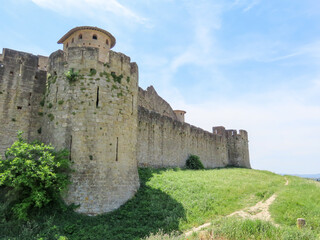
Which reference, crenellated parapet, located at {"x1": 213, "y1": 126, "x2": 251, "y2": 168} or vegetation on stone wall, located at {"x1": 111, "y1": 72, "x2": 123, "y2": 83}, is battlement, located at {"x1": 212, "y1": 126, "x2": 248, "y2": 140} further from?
vegetation on stone wall, located at {"x1": 111, "y1": 72, "x2": 123, "y2": 83}

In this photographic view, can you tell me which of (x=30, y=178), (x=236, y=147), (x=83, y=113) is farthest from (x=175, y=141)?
(x=30, y=178)

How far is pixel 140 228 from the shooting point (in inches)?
457

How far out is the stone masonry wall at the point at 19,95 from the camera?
15.0 m

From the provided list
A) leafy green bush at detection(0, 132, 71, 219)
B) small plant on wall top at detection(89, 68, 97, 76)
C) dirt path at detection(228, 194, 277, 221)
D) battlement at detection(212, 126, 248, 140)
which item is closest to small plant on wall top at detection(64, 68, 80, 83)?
small plant on wall top at detection(89, 68, 97, 76)

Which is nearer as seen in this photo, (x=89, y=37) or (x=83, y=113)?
(x=83, y=113)

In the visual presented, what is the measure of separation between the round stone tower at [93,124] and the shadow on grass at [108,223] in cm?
64

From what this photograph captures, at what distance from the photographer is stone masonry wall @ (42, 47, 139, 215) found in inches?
522

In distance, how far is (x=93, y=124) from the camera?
14.0 m

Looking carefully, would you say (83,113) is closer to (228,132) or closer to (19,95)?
(19,95)

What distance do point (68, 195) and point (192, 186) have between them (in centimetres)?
715

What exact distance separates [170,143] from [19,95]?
46.2 feet

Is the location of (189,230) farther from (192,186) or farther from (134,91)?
(134,91)

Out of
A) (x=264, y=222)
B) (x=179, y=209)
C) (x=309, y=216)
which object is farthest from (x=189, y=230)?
(x=309, y=216)

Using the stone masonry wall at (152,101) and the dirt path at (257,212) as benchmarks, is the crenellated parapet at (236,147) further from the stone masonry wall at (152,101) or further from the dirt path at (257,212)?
the dirt path at (257,212)
